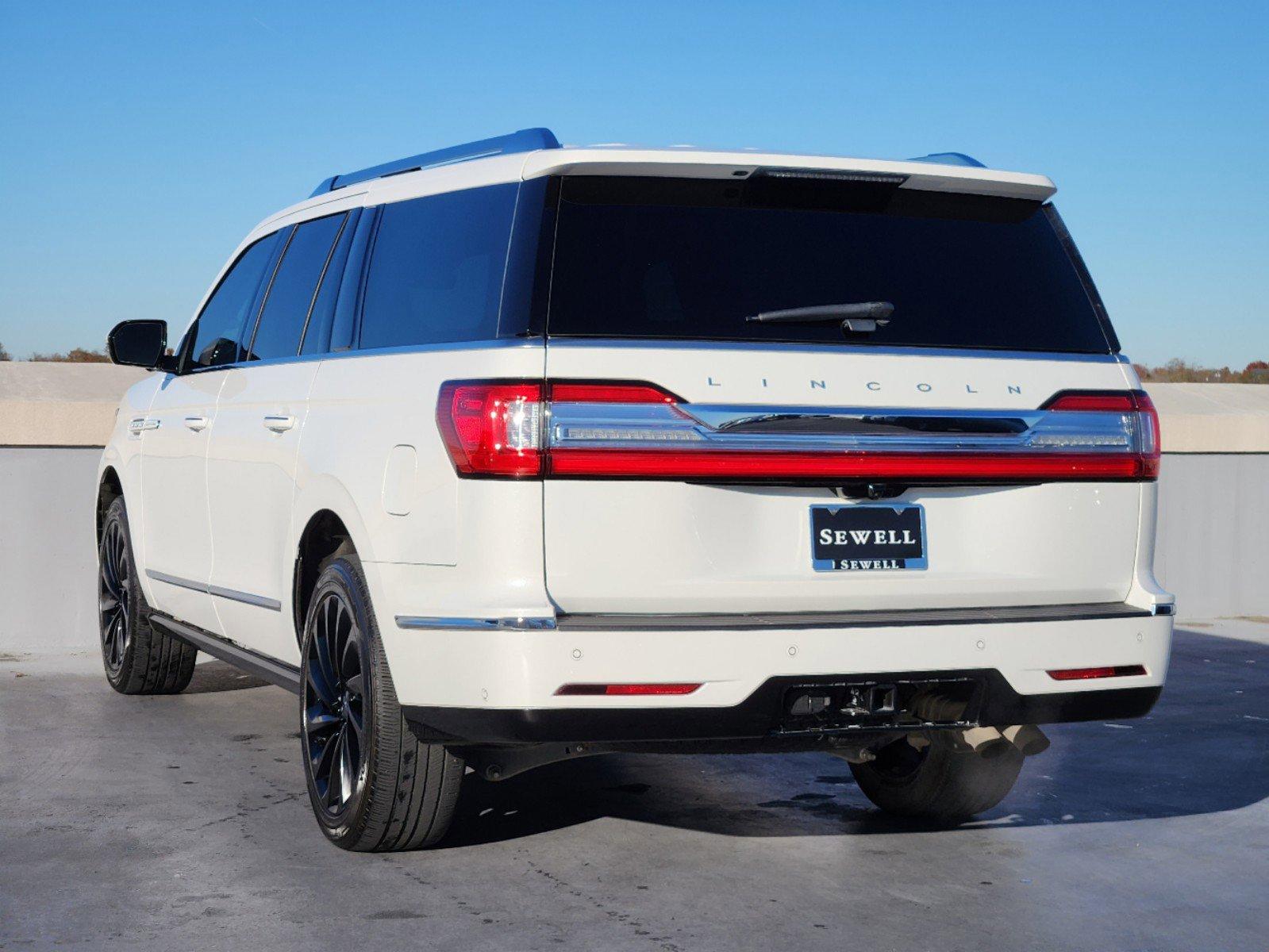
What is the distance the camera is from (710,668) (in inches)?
171

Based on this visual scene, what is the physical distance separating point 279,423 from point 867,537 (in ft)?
7.37

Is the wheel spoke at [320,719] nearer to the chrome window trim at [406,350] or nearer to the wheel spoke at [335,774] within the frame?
the wheel spoke at [335,774]

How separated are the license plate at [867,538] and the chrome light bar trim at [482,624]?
74 cm

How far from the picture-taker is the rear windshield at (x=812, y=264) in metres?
4.54

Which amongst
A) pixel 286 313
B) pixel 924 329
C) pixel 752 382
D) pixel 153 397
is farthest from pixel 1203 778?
pixel 153 397

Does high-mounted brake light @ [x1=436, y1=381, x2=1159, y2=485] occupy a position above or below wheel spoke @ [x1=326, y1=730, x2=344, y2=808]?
above

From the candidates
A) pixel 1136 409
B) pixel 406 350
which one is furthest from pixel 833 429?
pixel 406 350

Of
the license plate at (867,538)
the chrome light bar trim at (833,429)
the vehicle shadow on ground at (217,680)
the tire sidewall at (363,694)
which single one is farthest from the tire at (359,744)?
the vehicle shadow on ground at (217,680)

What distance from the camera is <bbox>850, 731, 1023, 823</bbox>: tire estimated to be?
5.69 meters

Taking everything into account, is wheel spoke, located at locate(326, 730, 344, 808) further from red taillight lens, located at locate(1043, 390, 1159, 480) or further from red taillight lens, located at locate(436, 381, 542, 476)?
red taillight lens, located at locate(1043, 390, 1159, 480)

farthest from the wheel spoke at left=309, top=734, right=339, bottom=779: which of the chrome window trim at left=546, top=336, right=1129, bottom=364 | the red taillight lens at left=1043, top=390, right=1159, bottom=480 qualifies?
the red taillight lens at left=1043, top=390, right=1159, bottom=480

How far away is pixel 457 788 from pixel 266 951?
3.05 feet

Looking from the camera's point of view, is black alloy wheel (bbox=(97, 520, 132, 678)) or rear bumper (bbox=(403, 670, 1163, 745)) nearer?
rear bumper (bbox=(403, 670, 1163, 745))

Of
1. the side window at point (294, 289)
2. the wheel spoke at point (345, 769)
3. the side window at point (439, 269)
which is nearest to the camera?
the side window at point (439, 269)
